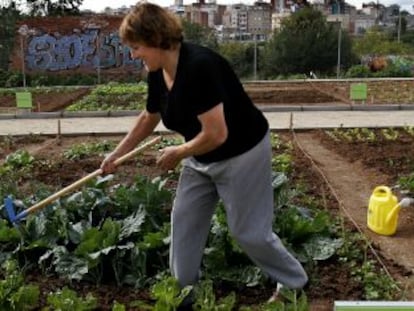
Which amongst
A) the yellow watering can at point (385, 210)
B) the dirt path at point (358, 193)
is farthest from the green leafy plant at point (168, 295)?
the yellow watering can at point (385, 210)

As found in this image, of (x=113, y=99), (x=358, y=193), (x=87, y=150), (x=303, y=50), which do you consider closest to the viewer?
(x=358, y=193)

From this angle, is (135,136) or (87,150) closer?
(135,136)

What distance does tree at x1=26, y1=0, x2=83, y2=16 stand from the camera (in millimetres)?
28969

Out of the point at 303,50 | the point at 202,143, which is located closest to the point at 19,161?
the point at 202,143

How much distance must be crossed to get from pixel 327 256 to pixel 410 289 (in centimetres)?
50

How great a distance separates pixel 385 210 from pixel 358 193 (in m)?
1.36

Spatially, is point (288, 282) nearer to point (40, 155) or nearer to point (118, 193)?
point (118, 193)

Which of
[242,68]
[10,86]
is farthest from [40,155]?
[242,68]

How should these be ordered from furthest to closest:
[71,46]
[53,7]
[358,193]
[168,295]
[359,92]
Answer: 1. [53,7]
2. [71,46]
3. [359,92]
4. [358,193]
5. [168,295]

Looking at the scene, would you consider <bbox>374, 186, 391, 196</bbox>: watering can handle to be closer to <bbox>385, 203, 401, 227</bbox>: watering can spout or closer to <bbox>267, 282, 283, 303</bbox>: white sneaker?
<bbox>385, 203, 401, 227</bbox>: watering can spout

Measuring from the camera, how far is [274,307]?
9.18 feet

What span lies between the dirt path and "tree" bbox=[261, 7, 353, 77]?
1240cm

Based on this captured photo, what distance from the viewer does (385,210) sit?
14.8 feet

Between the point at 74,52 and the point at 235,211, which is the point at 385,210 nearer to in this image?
the point at 235,211
